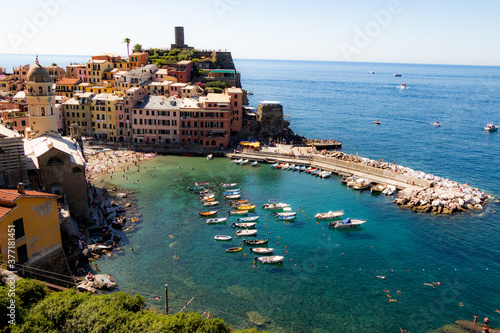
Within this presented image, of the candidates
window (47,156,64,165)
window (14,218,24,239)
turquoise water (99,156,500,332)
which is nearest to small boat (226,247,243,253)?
turquoise water (99,156,500,332)

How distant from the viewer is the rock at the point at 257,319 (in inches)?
1447

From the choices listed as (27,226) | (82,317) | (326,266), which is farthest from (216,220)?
(82,317)

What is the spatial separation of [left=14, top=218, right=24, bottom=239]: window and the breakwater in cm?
5692

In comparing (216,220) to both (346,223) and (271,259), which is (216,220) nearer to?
(271,259)

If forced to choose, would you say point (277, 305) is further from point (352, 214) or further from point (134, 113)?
point (134, 113)

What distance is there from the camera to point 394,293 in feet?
138

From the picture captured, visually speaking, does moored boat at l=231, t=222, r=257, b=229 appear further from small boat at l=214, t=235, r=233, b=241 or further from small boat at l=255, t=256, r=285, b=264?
small boat at l=255, t=256, r=285, b=264

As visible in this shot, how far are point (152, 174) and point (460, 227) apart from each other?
56.5 metres

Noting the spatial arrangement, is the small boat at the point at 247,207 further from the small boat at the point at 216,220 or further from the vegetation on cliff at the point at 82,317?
the vegetation on cliff at the point at 82,317

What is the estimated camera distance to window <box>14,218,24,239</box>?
32.8 meters

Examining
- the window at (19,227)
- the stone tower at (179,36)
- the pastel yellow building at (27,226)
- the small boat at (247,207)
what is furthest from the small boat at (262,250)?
the stone tower at (179,36)

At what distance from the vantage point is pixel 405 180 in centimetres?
7550

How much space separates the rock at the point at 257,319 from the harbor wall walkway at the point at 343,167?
45.9 meters

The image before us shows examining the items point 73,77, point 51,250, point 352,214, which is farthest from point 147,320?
point 73,77
